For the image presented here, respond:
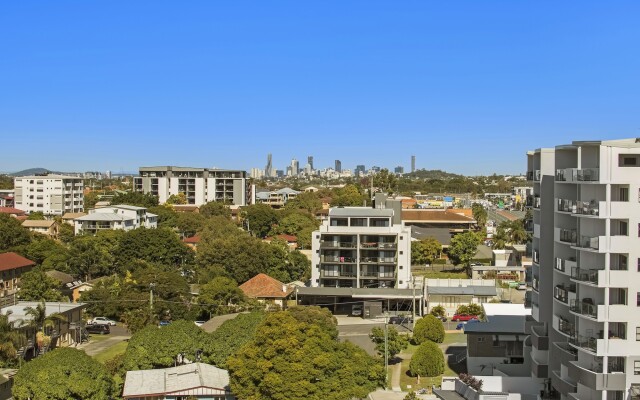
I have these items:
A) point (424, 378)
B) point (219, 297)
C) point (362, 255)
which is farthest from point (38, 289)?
point (424, 378)

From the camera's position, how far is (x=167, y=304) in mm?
37219

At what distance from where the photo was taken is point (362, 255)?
138 ft

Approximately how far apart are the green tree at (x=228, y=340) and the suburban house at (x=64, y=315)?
9741mm

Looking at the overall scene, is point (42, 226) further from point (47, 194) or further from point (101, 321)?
point (101, 321)

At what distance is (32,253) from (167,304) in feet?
66.9

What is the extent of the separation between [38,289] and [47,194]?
5683 cm

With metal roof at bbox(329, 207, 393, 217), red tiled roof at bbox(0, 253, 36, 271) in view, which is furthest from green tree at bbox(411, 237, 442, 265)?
red tiled roof at bbox(0, 253, 36, 271)

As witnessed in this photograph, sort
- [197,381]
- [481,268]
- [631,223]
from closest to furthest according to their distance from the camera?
[631,223], [197,381], [481,268]

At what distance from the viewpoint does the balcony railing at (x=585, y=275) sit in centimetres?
1867

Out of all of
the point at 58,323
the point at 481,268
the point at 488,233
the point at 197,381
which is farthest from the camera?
the point at 488,233

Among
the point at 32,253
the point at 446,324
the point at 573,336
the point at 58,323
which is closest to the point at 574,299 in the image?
the point at 573,336

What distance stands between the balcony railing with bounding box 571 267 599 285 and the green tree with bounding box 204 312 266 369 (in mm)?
11023

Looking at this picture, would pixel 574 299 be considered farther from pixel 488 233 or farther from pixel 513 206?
pixel 513 206

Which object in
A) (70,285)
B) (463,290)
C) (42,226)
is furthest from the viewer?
(42,226)
